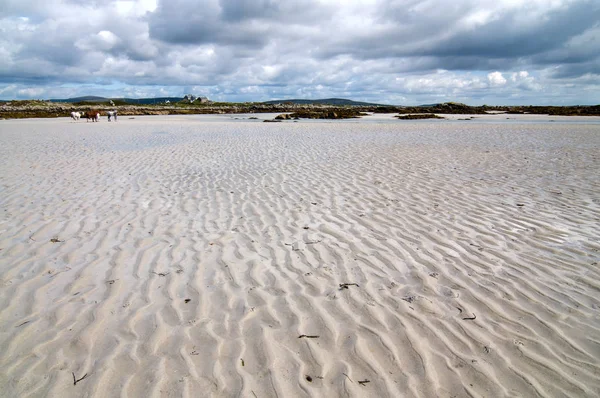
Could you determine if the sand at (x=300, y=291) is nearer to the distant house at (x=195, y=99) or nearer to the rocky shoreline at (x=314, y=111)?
the rocky shoreline at (x=314, y=111)

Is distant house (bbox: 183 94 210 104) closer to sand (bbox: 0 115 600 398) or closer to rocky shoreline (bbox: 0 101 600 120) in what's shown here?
rocky shoreline (bbox: 0 101 600 120)

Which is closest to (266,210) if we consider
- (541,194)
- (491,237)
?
(491,237)

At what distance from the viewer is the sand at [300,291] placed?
2920mm

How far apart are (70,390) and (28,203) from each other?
20.6 ft

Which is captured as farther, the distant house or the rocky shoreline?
the distant house

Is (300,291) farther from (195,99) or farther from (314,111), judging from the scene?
(195,99)

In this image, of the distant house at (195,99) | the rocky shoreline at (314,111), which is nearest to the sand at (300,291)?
the rocky shoreline at (314,111)

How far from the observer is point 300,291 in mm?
4129

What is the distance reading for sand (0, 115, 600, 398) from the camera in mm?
2920

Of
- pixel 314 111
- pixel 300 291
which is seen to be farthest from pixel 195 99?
pixel 300 291

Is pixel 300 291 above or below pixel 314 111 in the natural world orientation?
below

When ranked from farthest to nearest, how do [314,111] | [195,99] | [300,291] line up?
[195,99]
[314,111]
[300,291]

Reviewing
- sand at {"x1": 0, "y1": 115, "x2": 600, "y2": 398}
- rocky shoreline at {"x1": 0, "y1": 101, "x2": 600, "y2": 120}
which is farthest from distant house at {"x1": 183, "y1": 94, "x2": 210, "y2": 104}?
sand at {"x1": 0, "y1": 115, "x2": 600, "y2": 398}

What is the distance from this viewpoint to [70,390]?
2777mm
